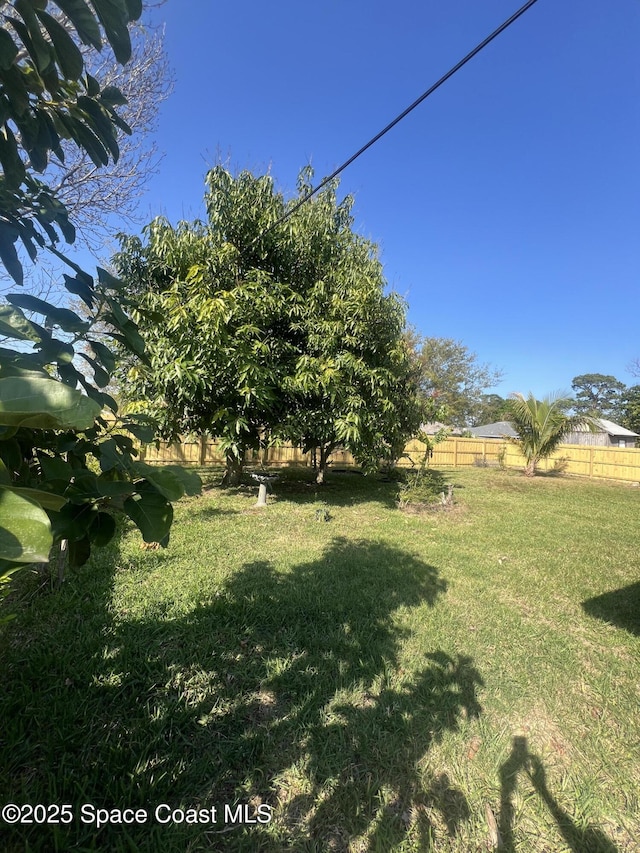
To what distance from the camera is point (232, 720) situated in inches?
80.5

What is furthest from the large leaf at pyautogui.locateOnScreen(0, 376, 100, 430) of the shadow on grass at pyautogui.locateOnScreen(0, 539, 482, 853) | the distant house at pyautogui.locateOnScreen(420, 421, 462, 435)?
the distant house at pyautogui.locateOnScreen(420, 421, 462, 435)

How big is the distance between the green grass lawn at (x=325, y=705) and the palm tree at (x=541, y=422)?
35.4 feet

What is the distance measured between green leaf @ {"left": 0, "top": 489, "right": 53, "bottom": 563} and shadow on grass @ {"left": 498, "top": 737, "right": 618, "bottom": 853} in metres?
2.13

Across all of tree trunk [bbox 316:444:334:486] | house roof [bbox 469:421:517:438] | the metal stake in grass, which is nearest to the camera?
the metal stake in grass

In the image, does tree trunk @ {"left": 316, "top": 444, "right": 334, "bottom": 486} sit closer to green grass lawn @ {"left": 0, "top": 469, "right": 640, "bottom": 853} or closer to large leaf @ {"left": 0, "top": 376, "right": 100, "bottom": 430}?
green grass lawn @ {"left": 0, "top": 469, "right": 640, "bottom": 853}

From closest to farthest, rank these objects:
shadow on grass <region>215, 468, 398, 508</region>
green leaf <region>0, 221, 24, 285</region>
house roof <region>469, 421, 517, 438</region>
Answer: green leaf <region>0, 221, 24, 285</region> < shadow on grass <region>215, 468, 398, 508</region> < house roof <region>469, 421, 517, 438</region>

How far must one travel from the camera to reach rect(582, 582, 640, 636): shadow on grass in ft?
10.9

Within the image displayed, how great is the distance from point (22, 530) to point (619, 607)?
186 inches

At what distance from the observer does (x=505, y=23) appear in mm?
2193

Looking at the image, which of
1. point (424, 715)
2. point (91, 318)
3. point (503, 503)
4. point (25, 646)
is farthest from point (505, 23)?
point (503, 503)

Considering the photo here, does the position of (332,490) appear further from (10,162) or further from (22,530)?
(22,530)

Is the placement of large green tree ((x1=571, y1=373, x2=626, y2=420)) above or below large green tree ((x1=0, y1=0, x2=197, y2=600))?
above

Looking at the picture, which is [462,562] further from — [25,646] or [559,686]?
[25,646]

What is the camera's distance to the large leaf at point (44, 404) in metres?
0.38
